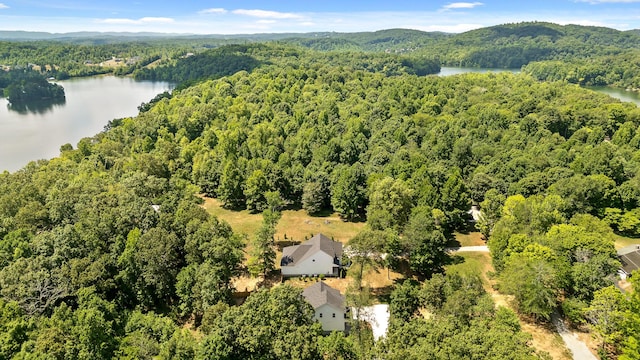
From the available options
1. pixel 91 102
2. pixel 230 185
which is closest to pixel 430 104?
pixel 230 185

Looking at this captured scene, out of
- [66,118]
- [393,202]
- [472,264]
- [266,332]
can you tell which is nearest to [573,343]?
[472,264]

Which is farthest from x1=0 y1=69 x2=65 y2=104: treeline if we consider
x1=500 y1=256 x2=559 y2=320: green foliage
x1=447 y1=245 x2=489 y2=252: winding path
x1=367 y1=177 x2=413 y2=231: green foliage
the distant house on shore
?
the distant house on shore

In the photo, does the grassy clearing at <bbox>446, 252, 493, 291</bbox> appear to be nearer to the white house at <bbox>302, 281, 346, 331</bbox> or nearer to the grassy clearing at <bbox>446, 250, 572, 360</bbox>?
the grassy clearing at <bbox>446, 250, 572, 360</bbox>

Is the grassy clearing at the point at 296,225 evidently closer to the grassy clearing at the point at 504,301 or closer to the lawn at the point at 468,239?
the lawn at the point at 468,239

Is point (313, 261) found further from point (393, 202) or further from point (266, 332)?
point (266, 332)

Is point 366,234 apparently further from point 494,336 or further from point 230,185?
point 230,185

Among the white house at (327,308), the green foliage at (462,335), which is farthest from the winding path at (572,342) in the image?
the white house at (327,308)
